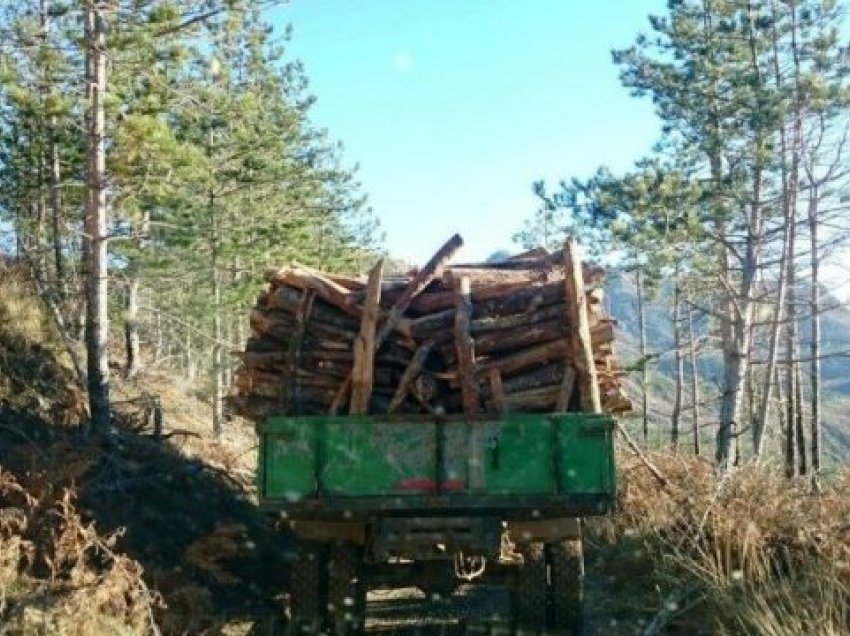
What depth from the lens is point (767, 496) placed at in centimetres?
858

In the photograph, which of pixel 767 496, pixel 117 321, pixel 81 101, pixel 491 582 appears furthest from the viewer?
pixel 117 321

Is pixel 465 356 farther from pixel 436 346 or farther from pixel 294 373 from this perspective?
pixel 294 373

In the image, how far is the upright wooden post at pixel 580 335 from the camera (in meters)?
7.17

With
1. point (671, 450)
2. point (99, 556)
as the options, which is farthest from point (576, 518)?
point (671, 450)

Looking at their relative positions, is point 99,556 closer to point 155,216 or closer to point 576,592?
point 576,592

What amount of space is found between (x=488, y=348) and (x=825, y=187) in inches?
670

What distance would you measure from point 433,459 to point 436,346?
0.93 meters

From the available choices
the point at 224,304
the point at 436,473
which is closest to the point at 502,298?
the point at 436,473

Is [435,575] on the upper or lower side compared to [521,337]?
lower

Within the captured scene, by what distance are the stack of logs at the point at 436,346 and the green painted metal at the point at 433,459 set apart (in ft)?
0.77

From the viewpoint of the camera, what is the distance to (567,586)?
24.2ft

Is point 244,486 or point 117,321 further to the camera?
point 117,321

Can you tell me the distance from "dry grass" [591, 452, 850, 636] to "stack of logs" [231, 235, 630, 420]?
152 centimetres

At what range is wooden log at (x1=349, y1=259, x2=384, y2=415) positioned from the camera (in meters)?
7.11
